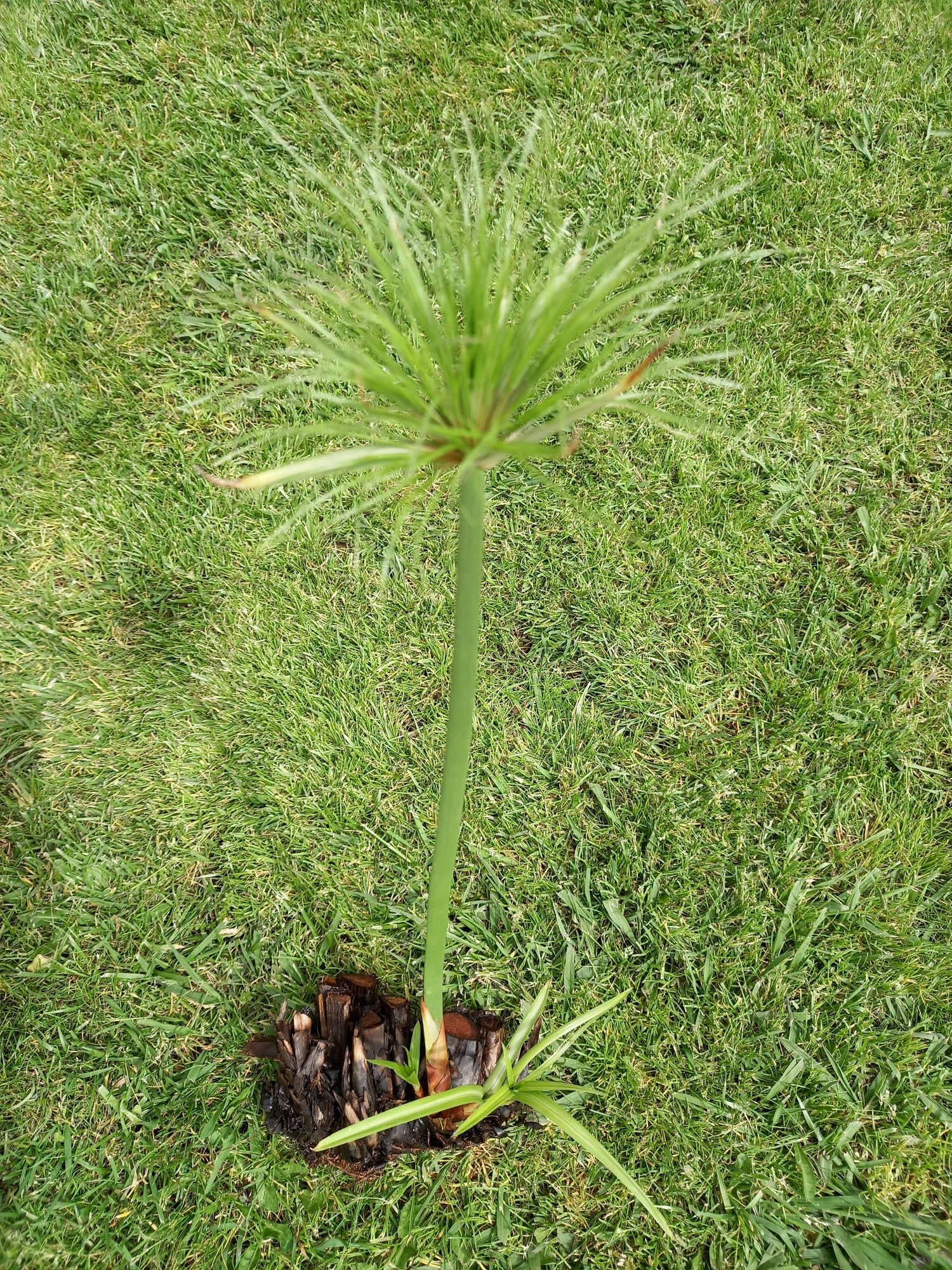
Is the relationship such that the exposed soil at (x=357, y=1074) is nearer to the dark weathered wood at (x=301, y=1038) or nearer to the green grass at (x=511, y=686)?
the dark weathered wood at (x=301, y=1038)

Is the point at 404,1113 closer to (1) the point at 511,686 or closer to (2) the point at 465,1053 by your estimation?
(2) the point at 465,1053

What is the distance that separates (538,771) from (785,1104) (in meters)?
0.93

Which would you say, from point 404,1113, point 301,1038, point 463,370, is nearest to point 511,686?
point 301,1038

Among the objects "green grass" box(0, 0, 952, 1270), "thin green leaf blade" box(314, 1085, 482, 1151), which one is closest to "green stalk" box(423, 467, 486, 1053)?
"thin green leaf blade" box(314, 1085, 482, 1151)

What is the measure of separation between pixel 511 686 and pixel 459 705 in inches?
46.7

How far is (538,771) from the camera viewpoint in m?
2.47

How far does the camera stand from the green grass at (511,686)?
209cm

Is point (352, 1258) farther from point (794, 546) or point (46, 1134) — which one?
point (794, 546)

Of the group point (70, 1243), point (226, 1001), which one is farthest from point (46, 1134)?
point (226, 1001)

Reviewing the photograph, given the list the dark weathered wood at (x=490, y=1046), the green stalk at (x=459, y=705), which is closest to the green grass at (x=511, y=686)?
the dark weathered wood at (x=490, y=1046)

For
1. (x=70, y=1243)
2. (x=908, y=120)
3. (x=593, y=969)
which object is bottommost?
(x=70, y=1243)

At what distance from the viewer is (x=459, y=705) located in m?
1.40

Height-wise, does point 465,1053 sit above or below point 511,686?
below

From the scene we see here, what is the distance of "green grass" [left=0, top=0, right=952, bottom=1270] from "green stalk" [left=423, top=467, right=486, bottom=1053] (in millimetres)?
550
